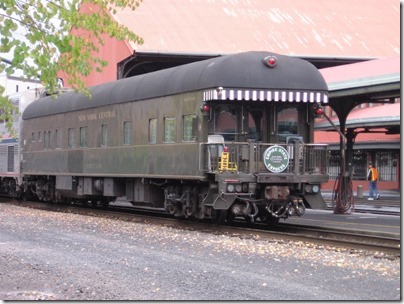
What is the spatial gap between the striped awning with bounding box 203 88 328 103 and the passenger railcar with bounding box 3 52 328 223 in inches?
0.9

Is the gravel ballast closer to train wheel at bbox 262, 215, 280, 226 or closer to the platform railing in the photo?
the platform railing

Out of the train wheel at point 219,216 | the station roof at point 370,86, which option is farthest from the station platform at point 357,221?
the station roof at point 370,86

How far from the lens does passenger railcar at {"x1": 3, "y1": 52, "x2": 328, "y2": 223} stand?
14242mm

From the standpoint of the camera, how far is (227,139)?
580 inches

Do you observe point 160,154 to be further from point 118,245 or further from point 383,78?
point 383,78

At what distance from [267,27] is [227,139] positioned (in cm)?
2836

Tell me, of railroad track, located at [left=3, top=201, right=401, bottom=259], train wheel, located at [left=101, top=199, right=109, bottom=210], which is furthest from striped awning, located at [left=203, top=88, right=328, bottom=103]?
train wheel, located at [left=101, top=199, right=109, bottom=210]

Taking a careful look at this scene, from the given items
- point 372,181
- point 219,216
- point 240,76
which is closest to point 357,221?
point 219,216

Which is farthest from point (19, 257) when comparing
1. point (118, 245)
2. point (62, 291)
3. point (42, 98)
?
point (42, 98)

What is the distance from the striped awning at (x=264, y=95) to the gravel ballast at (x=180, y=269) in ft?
10.00

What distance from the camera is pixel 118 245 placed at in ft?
39.3

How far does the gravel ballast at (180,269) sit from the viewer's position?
310 inches

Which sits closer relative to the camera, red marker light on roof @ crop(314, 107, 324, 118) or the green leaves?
the green leaves

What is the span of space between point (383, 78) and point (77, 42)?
12.6m
